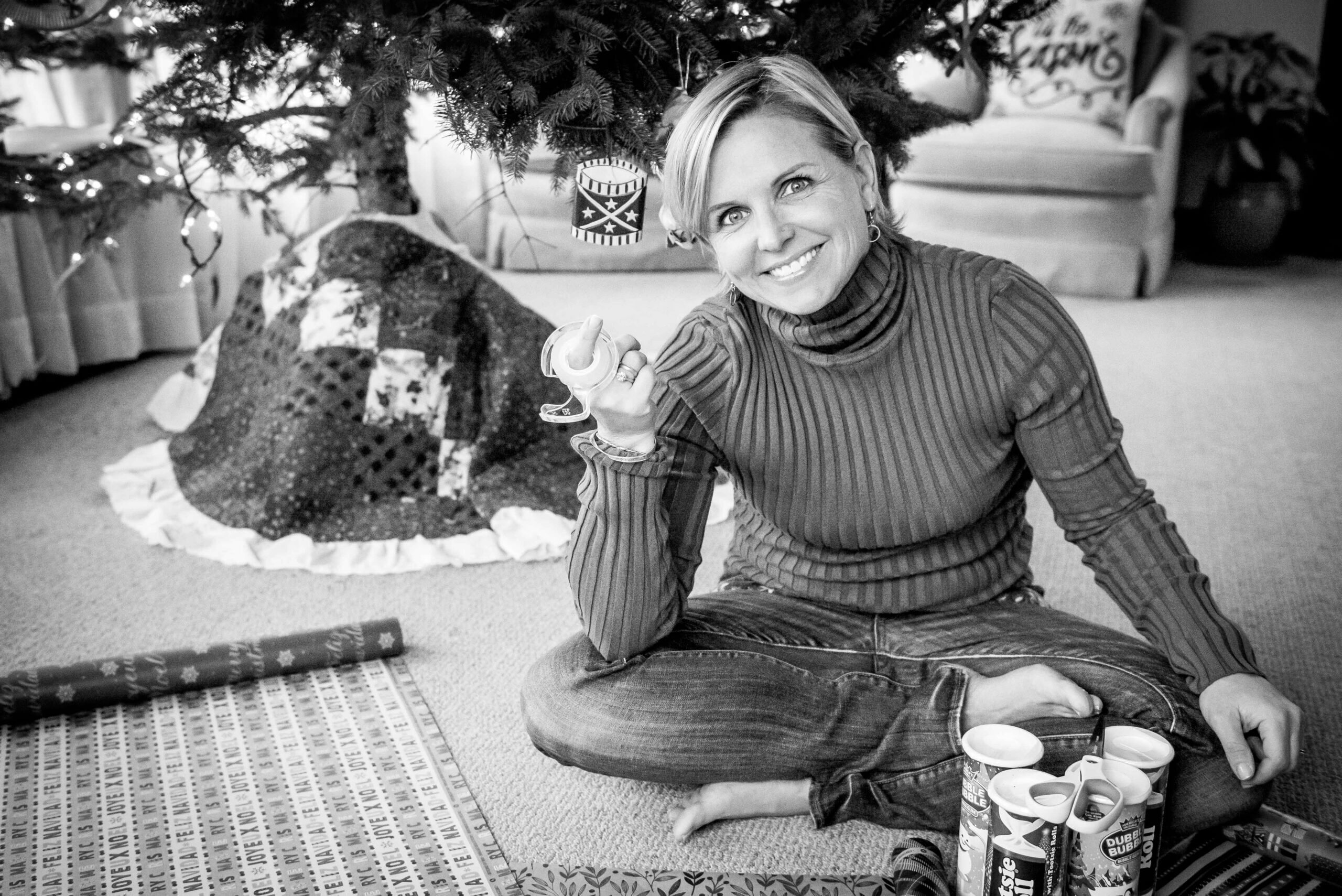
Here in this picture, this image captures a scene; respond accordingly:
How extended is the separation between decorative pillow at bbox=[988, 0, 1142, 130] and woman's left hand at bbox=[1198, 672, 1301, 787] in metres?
3.01

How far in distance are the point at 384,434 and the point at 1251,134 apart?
3.28 m

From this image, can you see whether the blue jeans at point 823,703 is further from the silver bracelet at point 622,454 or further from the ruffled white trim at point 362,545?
the ruffled white trim at point 362,545

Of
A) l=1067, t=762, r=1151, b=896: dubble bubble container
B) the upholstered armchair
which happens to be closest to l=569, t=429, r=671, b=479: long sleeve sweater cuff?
l=1067, t=762, r=1151, b=896: dubble bubble container

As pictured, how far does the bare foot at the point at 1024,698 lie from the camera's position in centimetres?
114

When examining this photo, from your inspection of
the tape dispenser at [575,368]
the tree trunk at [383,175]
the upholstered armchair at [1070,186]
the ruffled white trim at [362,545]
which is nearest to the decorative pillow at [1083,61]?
the upholstered armchair at [1070,186]

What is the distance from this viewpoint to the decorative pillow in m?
3.76

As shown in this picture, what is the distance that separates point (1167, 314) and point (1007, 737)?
2749 mm

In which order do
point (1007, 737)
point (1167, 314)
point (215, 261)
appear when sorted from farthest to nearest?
1. point (1167, 314)
2. point (215, 261)
3. point (1007, 737)

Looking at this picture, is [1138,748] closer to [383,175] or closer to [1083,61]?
[383,175]

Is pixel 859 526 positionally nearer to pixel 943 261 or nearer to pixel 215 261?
pixel 943 261

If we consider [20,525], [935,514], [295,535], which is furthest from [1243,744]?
[20,525]

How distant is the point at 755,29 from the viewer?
1.70 metres

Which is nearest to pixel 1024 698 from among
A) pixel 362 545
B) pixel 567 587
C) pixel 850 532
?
pixel 850 532

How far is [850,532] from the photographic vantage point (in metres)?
1.24
